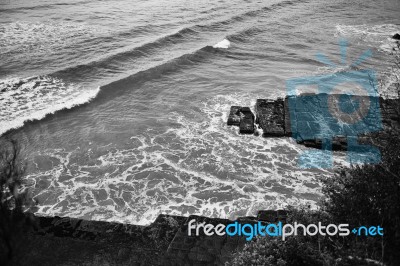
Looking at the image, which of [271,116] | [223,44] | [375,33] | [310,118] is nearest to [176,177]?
[271,116]

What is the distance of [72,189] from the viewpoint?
11.1 metres

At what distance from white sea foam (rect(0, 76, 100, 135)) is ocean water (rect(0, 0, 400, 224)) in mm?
75

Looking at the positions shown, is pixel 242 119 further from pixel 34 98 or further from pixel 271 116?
pixel 34 98

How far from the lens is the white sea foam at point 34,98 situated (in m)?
15.5

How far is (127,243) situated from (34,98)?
42.5 ft

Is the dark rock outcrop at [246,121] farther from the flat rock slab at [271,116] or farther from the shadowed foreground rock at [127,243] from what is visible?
the shadowed foreground rock at [127,243]

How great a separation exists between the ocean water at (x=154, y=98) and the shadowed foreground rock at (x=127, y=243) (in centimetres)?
121

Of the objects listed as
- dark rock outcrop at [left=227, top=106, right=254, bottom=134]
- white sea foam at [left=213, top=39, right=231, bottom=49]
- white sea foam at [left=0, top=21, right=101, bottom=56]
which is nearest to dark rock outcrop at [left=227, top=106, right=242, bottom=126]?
dark rock outcrop at [left=227, top=106, right=254, bottom=134]

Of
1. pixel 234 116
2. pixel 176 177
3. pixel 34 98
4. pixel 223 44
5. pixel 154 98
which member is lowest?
pixel 176 177

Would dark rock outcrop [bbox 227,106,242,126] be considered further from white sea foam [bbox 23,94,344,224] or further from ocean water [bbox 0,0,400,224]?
white sea foam [bbox 23,94,344,224]

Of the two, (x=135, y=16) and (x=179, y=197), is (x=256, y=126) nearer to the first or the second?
(x=179, y=197)

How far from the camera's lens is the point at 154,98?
18422 millimetres

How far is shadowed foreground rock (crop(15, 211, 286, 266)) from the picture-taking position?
7.64m

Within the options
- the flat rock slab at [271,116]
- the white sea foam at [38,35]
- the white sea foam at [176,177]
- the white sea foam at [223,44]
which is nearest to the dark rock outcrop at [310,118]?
the flat rock slab at [271,116]
